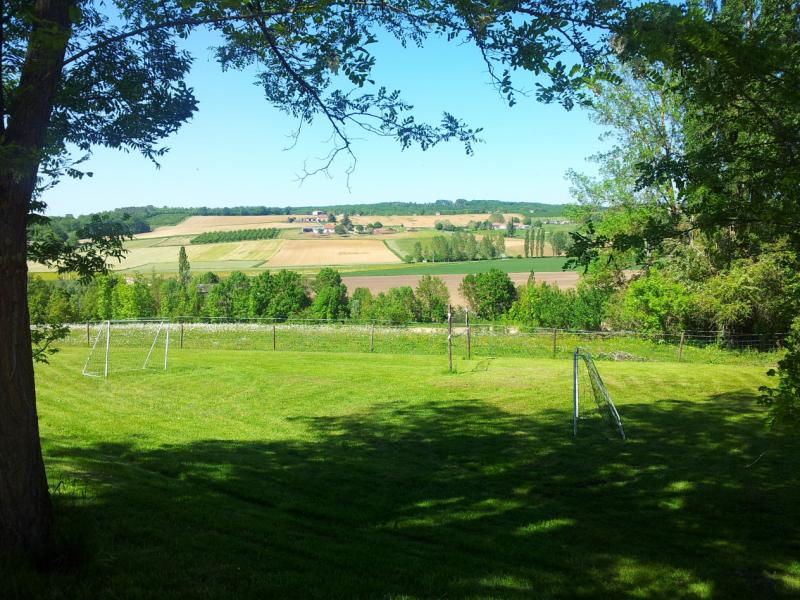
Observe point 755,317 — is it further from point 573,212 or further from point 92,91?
point 92,91

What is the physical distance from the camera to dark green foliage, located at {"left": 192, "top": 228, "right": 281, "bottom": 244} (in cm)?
7677

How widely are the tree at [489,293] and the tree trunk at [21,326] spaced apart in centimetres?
4502

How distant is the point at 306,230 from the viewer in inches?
3282

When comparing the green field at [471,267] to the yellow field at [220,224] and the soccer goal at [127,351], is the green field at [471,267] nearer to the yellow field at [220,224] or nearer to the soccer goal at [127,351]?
the yellow field at [220,224]

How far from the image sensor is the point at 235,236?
78.4m

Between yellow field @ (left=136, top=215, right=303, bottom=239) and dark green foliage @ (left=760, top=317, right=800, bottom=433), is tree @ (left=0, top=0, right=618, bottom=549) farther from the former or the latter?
yellow field @ (left=136, top=215, right=303, bottom=239)

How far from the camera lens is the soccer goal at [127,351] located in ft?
72.8

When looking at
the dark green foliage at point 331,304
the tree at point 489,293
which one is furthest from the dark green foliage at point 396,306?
the tree at point 489,293

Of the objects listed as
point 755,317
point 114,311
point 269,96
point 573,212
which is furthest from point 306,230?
point 269,96

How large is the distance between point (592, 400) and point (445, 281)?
37.3 meters

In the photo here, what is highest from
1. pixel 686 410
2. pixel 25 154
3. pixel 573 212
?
pixel 573 212

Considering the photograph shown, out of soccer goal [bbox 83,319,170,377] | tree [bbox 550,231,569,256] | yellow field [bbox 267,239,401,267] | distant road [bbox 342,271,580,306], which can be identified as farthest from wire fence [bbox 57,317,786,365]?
yellow field [bbox 267,239,401,267]

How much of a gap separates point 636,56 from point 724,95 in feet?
2.79

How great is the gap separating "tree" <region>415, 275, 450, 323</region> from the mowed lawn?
3042cm
